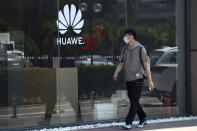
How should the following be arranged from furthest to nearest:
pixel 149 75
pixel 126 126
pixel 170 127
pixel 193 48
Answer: pixel 193 48 → pixel 170 127 → pixel 126 126 → pixel 149 75

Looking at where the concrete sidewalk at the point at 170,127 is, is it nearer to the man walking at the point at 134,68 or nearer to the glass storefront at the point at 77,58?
the man walking at the point at 134,68

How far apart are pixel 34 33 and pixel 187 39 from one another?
139 inches

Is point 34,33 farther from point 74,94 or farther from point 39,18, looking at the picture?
point 74,94

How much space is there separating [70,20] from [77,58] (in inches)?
31.1

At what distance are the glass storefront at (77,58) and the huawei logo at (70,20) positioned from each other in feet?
0.07

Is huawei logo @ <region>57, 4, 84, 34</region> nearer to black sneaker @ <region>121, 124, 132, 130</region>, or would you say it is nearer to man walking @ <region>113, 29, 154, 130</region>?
man walking @ <region>113, 29, 154, 130</region>

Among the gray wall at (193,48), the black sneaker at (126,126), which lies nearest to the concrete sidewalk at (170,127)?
the black sneaker at (126,126)

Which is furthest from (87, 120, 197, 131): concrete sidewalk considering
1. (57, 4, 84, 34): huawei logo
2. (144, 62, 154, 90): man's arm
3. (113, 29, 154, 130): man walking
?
(57, 4, 84, 34): huawei logo

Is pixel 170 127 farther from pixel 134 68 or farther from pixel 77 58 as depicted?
pixel 77 58

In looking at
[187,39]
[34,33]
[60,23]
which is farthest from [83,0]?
[187,39]

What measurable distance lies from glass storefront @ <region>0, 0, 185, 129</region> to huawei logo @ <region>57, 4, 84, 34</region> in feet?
0.07

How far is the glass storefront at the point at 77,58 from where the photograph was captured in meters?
8.80

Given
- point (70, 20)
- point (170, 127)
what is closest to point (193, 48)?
point (170, 127)

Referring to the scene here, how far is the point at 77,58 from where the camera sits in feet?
30.4
